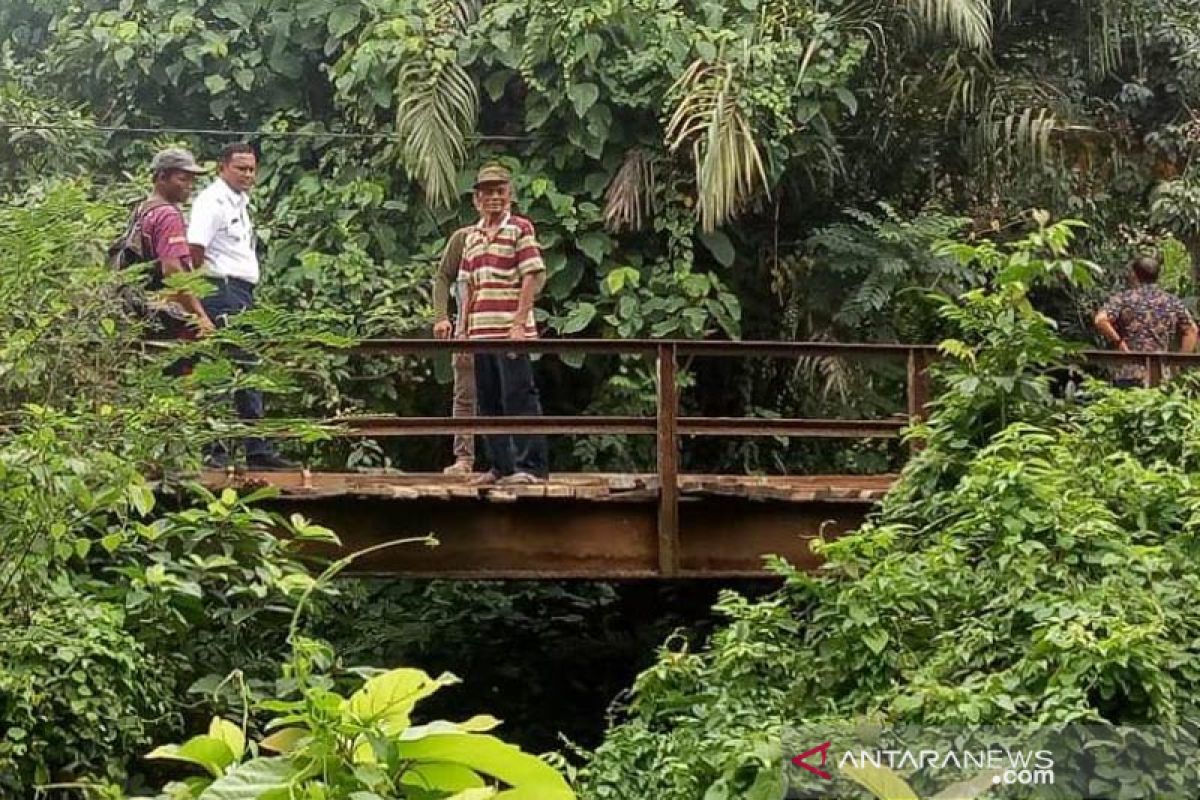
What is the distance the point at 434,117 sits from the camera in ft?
31.9

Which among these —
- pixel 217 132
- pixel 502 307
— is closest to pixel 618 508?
pixel 502 307

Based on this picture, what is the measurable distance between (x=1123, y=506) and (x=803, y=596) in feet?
3.80

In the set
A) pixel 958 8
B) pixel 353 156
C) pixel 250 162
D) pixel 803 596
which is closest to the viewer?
pixel 803 596

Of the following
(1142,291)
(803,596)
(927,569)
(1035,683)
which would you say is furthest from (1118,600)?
(1142,291)

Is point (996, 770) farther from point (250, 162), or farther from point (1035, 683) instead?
point (250, 162)

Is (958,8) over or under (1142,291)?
over

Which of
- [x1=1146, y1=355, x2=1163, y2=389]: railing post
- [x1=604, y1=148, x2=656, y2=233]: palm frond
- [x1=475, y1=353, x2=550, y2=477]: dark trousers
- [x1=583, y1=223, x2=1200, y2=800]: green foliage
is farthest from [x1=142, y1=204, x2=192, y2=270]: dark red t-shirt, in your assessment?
[x1=1146, y1=355, x2=1163, y2=389]: railing post

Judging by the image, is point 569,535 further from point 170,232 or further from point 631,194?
point 631,194

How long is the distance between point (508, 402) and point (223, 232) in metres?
1.44

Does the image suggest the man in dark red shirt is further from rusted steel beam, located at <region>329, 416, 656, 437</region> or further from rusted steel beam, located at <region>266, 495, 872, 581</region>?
rusted steel beam, located at <region>266, 495, 872, 581</region>

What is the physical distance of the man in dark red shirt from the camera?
246 inches

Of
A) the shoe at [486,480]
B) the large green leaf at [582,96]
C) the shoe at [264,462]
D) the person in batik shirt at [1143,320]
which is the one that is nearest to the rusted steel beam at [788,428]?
the shoe at [486,480]

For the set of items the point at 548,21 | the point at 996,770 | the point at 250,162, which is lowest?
the point at 996,770

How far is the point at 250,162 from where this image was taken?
6.69m
